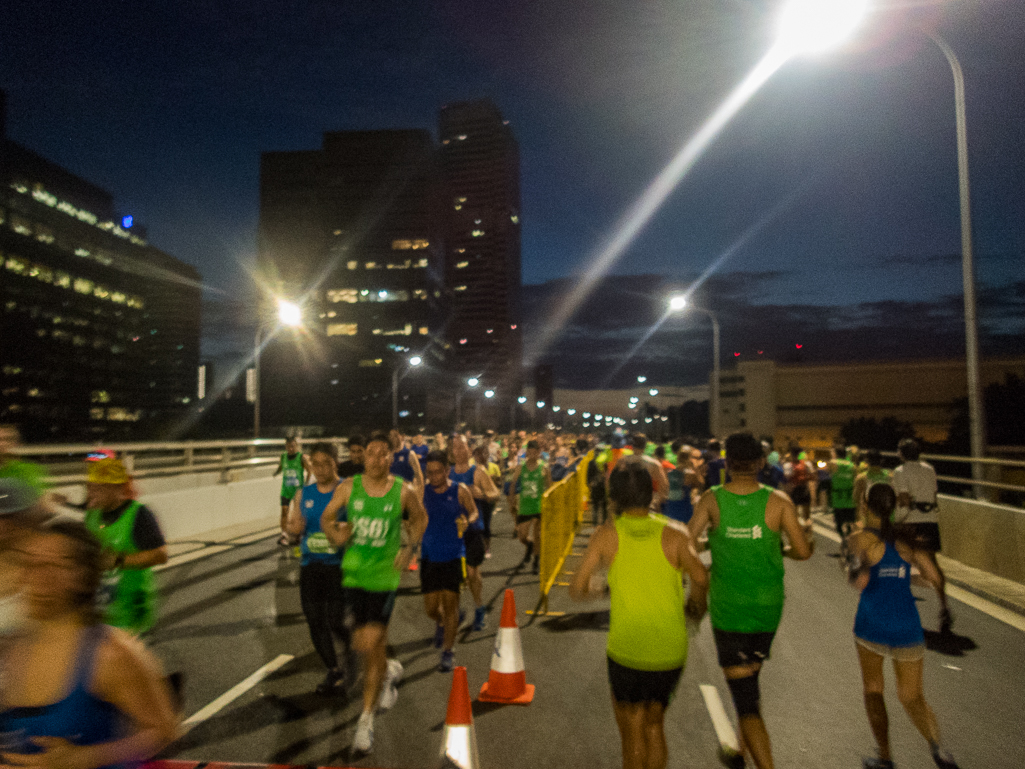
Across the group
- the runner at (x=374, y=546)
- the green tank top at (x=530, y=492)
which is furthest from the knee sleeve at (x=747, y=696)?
the green tank top at (x=530, y=492)

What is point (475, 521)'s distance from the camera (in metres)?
7.84

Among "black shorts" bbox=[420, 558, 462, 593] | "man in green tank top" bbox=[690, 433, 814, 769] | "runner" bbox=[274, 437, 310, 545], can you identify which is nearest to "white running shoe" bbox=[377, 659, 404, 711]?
"black shorts" bbox=[420, 558, 462, 593]

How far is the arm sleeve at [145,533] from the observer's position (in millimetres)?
4199

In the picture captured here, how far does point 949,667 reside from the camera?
21.1 feet

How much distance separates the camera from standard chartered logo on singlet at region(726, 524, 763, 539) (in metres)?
4.04

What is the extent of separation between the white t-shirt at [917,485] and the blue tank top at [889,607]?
197 inches

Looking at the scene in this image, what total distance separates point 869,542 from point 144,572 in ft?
14.1

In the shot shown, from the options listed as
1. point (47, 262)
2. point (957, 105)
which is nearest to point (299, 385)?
point (47, 262)

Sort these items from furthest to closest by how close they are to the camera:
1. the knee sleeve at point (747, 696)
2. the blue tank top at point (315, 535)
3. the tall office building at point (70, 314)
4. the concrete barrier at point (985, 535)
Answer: the tall office building at point (70, 314), the concrete barrier at point (985, 535), the blue tank top at point (315, 535), the knee sleeve at point (747, 696)

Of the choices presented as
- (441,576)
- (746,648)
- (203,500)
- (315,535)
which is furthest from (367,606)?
(203,500)

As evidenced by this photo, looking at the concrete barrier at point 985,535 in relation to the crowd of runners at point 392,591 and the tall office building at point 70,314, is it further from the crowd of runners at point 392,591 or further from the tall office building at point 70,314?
the tall office building at point 70,314

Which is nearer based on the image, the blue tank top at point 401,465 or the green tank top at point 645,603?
the green tank top at point 645,603

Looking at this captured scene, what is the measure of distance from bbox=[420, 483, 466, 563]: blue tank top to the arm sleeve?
2.64m

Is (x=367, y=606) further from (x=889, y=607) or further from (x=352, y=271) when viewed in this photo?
(x=352, y=271)
